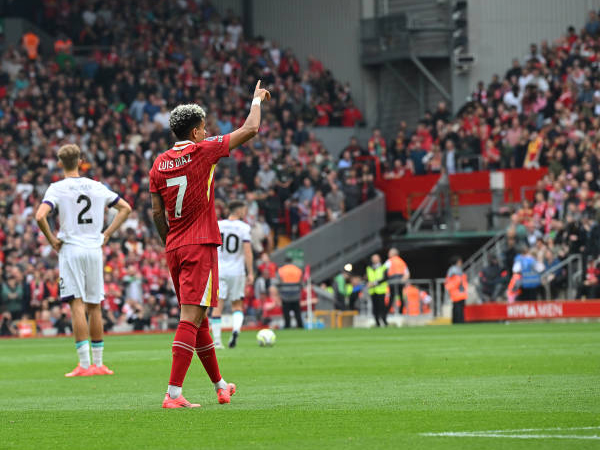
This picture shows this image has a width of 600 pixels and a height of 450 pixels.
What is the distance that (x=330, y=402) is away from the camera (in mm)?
10289

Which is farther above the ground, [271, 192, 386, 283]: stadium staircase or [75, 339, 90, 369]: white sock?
[271, 192, 386, 283]: stadium staircase

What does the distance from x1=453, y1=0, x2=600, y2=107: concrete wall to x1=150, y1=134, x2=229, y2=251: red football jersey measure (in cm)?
3409

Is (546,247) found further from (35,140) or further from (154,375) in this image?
(154,375)

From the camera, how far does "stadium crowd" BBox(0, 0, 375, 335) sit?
113 ft

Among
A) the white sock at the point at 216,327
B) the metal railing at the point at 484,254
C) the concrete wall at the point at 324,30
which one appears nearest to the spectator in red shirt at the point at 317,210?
the metal railing at the point at 484,254

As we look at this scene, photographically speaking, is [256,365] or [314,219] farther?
[314,219]

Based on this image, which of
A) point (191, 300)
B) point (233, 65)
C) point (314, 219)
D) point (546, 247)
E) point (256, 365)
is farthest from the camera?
point (233, 65)

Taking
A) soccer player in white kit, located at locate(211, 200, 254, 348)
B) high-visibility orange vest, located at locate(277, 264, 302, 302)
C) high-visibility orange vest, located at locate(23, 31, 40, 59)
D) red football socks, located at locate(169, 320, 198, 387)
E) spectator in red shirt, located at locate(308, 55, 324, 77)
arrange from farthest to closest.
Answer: spectator in red shirt, located at locate(308, 55, 324, 77) < high-visibility orange vest, located at locate(23, 31, 40, 59) < high-visibility orange vest, located at locate(277, 264, 302, 302) < soccer player in white kit, located at locate(211, 200, 254, 348) < red football socks, located at locate(169, 320, 198, 387)

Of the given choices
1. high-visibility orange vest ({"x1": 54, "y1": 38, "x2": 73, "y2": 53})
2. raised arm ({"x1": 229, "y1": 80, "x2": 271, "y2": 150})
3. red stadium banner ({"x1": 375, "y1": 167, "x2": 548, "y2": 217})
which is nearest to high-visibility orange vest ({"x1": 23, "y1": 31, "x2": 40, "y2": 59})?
high-visibility orange vest ({"x1": 54, "y1": 38, "x2": 73, "y2": 53})

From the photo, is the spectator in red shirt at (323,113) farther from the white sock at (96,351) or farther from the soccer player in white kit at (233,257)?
the white sock at (96,351)

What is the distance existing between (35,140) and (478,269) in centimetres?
1367

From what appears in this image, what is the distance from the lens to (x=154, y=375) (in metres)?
14.5

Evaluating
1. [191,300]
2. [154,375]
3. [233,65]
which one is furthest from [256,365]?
[233,65]

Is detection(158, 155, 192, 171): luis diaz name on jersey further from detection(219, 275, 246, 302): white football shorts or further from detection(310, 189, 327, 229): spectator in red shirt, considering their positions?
detection(310, 189, 327, 229): spectator in red shirt
